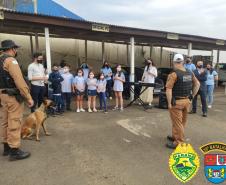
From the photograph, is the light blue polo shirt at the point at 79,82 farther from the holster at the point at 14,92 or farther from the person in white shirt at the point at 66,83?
the holster at the point at 14,92

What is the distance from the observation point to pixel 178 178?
3.73 m

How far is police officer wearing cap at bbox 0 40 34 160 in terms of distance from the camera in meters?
3.96

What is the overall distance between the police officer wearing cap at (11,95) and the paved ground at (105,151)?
0.43 m

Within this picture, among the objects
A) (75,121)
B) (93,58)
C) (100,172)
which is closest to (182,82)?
(100,172)

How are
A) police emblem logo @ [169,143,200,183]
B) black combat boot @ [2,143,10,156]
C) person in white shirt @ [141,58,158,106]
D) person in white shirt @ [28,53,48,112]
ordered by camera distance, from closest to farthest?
police emblem logo @ [169,143,200,183] < black combat boot @ [2,143,10,156] < person in white shirt @ [28,53,48,112] < person in white shirt @ [141,58,158,106]

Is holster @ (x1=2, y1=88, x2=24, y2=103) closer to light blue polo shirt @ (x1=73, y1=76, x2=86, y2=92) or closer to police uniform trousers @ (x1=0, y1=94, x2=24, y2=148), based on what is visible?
police uniform trousers @ (x1=0, y1=94, x2=24, y2=148)

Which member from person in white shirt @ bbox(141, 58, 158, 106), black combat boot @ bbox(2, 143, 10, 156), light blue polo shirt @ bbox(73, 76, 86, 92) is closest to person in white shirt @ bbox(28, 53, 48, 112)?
light blue polo shirt @ bbox(73, 76, 86, 92)

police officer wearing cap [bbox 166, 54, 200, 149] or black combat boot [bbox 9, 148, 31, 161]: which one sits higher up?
police officer wearing cap [bbox 166, 54, 200, 149]

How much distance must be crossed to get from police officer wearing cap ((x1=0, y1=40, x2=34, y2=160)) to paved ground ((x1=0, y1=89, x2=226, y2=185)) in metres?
0.43

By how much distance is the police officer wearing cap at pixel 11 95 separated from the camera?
3.96m

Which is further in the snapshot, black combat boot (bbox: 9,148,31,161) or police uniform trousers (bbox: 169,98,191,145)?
police uniform trousers (bbox: 169,98,191,145)

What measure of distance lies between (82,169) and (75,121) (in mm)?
2970

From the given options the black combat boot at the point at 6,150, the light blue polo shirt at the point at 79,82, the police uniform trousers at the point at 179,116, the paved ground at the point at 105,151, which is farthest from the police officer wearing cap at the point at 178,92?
the light blue polo shirt at the point at 79,82

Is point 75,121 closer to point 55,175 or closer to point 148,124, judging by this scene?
point 148,124
